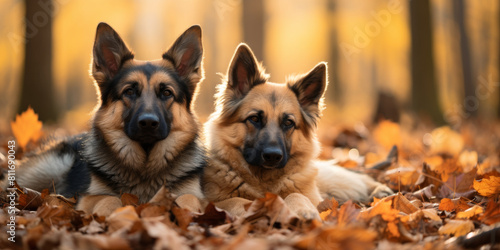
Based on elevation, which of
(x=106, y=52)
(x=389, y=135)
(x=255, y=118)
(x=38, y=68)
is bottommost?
(x=389, y=135)

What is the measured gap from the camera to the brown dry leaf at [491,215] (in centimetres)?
314

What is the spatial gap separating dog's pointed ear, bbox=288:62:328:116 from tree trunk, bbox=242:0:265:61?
1094 cm

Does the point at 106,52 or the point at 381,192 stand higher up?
the point at 106,52

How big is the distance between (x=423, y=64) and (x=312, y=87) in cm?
829

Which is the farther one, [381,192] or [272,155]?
[381,192]

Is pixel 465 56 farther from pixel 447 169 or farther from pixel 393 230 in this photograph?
pixel 393 230

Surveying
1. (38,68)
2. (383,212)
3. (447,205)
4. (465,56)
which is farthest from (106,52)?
(465,56)

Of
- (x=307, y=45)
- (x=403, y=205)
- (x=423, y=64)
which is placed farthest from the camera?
(x=307, y=45)

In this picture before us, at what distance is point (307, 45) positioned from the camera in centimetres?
3200

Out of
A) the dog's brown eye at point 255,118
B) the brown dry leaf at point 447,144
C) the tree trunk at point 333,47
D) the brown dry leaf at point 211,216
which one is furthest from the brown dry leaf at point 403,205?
the tree trunk at point 333,47

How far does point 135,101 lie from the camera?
4172 mm

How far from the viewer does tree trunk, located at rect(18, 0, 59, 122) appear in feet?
34.3

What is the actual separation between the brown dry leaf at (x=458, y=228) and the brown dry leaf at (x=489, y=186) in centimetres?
86

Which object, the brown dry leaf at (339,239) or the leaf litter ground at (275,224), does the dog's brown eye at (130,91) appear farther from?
Result: the brown dry leaf at (339,239)
